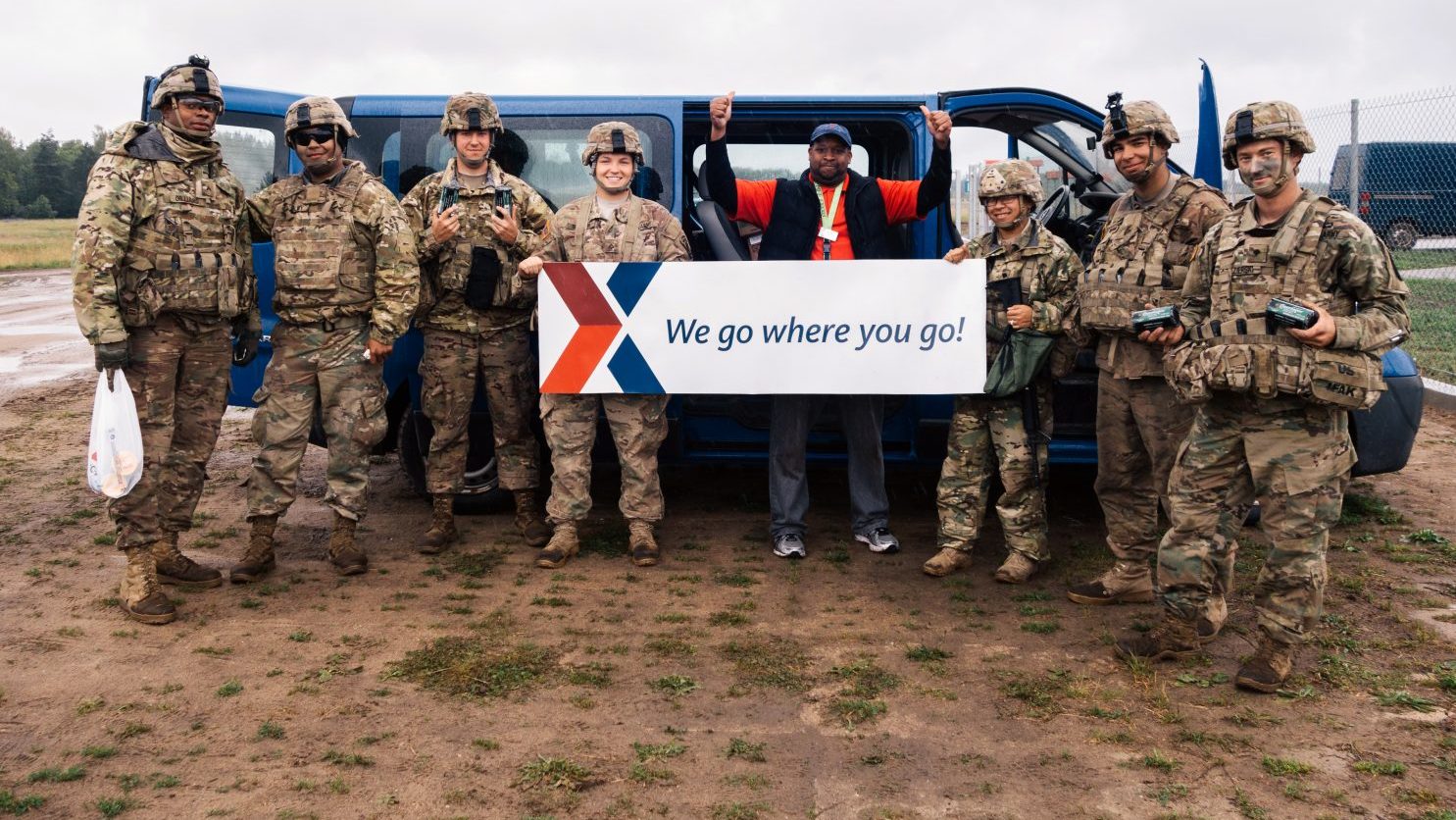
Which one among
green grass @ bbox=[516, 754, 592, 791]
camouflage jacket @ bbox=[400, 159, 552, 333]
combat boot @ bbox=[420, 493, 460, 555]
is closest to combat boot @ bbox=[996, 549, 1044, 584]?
green grass @ bbox=[516, 754, 592, 791]

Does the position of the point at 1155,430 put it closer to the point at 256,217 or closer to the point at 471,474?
the point at 471,474

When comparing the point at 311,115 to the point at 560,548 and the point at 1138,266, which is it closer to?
the point at 560,548

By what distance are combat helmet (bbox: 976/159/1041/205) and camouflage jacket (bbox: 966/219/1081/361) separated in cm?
21

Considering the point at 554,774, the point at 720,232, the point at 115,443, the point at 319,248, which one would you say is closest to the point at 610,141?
the point at 720,232

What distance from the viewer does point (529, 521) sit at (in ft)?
17.8

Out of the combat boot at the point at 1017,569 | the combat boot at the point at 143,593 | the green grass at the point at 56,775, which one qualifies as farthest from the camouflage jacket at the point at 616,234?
the green grass at the point at 56,775

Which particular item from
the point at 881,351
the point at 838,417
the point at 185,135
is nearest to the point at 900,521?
the point at 838,417

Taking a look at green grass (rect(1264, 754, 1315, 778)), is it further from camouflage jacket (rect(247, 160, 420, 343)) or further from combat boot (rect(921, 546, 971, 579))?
camouflage jacket (rect(247, 160, 420, 343))

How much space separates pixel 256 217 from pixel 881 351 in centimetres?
283

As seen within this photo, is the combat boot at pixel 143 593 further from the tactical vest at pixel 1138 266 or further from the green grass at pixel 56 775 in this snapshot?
the tactical vest at pixel 1138 266

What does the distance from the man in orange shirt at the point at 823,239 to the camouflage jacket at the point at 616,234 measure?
311 mm

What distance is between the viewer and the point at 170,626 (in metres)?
4.26

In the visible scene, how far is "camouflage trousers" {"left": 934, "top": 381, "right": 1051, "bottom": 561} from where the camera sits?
4766 mm

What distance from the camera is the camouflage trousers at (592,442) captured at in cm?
508
